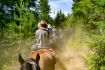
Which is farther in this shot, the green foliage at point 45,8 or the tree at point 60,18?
the tree at point 60,18

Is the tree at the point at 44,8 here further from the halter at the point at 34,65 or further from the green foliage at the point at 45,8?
the halter at the point at 34,65

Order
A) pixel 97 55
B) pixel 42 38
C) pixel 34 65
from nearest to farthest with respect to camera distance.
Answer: pixel 34 65 < pixel 42 38 < pixel 97 55

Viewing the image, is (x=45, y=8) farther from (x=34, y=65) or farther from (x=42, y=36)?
(x=34, y=65)

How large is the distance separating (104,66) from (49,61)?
2.61 metres

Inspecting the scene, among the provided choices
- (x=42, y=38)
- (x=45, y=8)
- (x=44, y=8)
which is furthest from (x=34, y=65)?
(x=45, y=8)

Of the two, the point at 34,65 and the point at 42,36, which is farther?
the point at 42,36

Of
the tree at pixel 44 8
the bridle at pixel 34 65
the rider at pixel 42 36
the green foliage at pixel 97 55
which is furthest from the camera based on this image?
the tree at pixel 44 8

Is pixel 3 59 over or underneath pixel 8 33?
underneath

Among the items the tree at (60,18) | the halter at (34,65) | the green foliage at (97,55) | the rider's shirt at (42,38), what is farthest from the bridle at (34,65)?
the tree at (60,18)

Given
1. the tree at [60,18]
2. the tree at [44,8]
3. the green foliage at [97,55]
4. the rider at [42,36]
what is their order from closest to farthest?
the rider at [42,36] → the green foliage at [97,55] → the tree at [44,8] → the tree at [60,18]

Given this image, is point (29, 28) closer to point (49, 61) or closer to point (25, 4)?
point (25, 4)

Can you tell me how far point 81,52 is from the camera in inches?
1111

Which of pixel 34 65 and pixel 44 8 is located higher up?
pixel 44 8

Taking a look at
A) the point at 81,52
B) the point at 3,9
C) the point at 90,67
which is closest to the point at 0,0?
the point at 3,9
